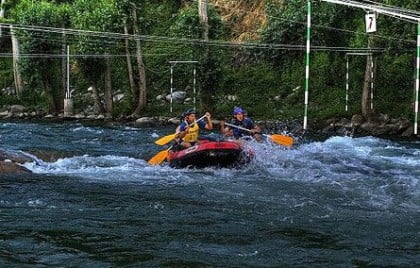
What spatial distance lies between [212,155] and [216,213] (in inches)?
174

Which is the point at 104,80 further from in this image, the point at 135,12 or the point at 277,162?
the point at 277,162

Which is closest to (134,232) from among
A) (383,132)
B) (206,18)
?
(383,132)

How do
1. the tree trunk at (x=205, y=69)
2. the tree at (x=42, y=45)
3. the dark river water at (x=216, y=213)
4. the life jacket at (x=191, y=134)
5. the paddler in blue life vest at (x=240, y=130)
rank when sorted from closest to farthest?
the dark river water at (x=216, y=213) < the life jacket at (x=191, y=134) < the paddler in blue life vest at (x=240, y=130) < the tree trunk at (x=205, y=69) < the tree at (x=42, y=45)

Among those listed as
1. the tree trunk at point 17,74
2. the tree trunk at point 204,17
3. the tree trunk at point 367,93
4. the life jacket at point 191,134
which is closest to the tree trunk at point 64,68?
the tree trunk at point 17,74

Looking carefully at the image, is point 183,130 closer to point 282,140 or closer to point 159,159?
point 159,159

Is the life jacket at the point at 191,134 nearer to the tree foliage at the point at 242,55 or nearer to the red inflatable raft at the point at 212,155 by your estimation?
the red inflatable raft at the point at 212,155

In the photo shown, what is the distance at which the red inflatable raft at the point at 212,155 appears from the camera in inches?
511

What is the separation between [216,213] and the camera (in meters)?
8.61

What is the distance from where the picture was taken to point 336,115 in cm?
2322

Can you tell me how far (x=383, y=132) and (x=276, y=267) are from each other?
50.9 ft

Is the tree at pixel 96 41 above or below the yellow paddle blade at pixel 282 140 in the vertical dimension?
above

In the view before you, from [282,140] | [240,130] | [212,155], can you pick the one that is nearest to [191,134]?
[212,155]

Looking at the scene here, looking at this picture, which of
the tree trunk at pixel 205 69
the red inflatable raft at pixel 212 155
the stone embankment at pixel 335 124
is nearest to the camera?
the red inflatable raft at pixel 212 155

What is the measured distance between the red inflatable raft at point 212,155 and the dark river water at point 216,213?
27 centimetres
